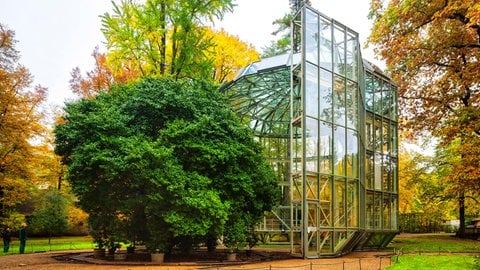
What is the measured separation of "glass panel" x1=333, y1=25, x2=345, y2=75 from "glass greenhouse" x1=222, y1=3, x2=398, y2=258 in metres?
0.04

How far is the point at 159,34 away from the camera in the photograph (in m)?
21.7

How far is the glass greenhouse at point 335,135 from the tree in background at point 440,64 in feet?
4.48

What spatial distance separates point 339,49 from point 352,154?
426cm

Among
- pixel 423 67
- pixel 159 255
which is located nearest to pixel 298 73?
pixel 423 67

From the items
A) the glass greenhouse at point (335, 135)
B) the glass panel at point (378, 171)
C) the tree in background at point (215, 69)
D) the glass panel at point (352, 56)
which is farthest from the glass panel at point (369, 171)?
the tree in background at point (215, 69)

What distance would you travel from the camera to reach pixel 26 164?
24453 mm

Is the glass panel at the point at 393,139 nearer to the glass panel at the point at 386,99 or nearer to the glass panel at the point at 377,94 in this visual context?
the glass panel at the point at 386,99

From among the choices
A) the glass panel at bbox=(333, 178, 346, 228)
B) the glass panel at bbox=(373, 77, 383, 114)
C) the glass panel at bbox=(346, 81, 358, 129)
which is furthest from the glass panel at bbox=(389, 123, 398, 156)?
the glass panel at bbox=(333, 178, 346, 228)

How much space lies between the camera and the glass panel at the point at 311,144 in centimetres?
1728

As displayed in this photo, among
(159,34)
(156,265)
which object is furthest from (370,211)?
(159,34)

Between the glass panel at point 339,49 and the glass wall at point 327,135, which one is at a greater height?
the glass panel at point 339,49

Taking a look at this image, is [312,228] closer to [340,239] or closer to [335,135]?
[340,239]

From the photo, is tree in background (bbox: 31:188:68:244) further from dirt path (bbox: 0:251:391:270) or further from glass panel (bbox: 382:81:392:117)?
glass panel (bbox: 382:81:392:117)

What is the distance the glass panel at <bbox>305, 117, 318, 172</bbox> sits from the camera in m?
17.3
